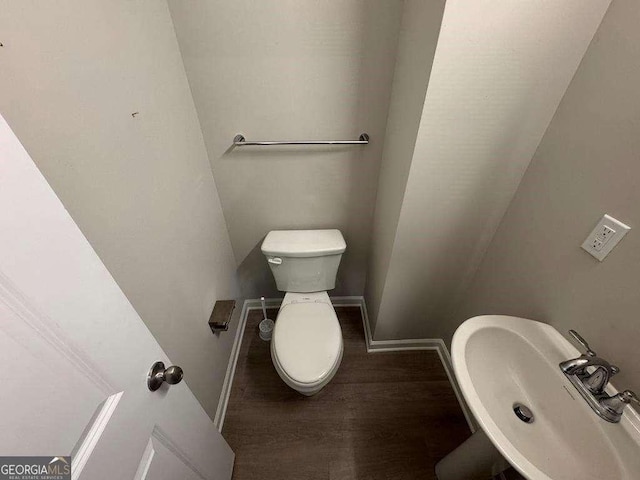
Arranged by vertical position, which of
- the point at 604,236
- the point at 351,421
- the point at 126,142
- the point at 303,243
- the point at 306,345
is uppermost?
the point at 126,142

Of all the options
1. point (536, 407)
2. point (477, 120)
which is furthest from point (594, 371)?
point (477, 120)

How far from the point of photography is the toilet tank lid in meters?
1.33

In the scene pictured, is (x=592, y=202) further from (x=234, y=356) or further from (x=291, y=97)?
(x=234, y=356)

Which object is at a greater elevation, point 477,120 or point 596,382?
point 477,120

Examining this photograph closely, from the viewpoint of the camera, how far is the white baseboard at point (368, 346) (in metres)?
1.33

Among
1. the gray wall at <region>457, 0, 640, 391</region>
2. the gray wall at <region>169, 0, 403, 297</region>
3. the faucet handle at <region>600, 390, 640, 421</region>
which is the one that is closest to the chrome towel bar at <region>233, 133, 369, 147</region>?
the gray wall at <region>169, 0, 403, 297</region>

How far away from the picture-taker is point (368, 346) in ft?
5.27

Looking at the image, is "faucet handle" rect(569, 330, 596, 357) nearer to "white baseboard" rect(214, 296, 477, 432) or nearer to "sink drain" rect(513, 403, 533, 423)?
"sink drain" rect(513, 403, 533, 423)

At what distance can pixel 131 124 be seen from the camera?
28.7 inches

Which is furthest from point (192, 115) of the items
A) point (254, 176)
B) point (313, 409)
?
point (313, 409)

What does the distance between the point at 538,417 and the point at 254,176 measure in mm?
1391

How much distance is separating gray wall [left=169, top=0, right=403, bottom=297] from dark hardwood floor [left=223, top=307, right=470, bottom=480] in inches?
32.9

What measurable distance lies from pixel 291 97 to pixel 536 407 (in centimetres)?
138

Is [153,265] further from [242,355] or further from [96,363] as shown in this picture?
[242,355]
